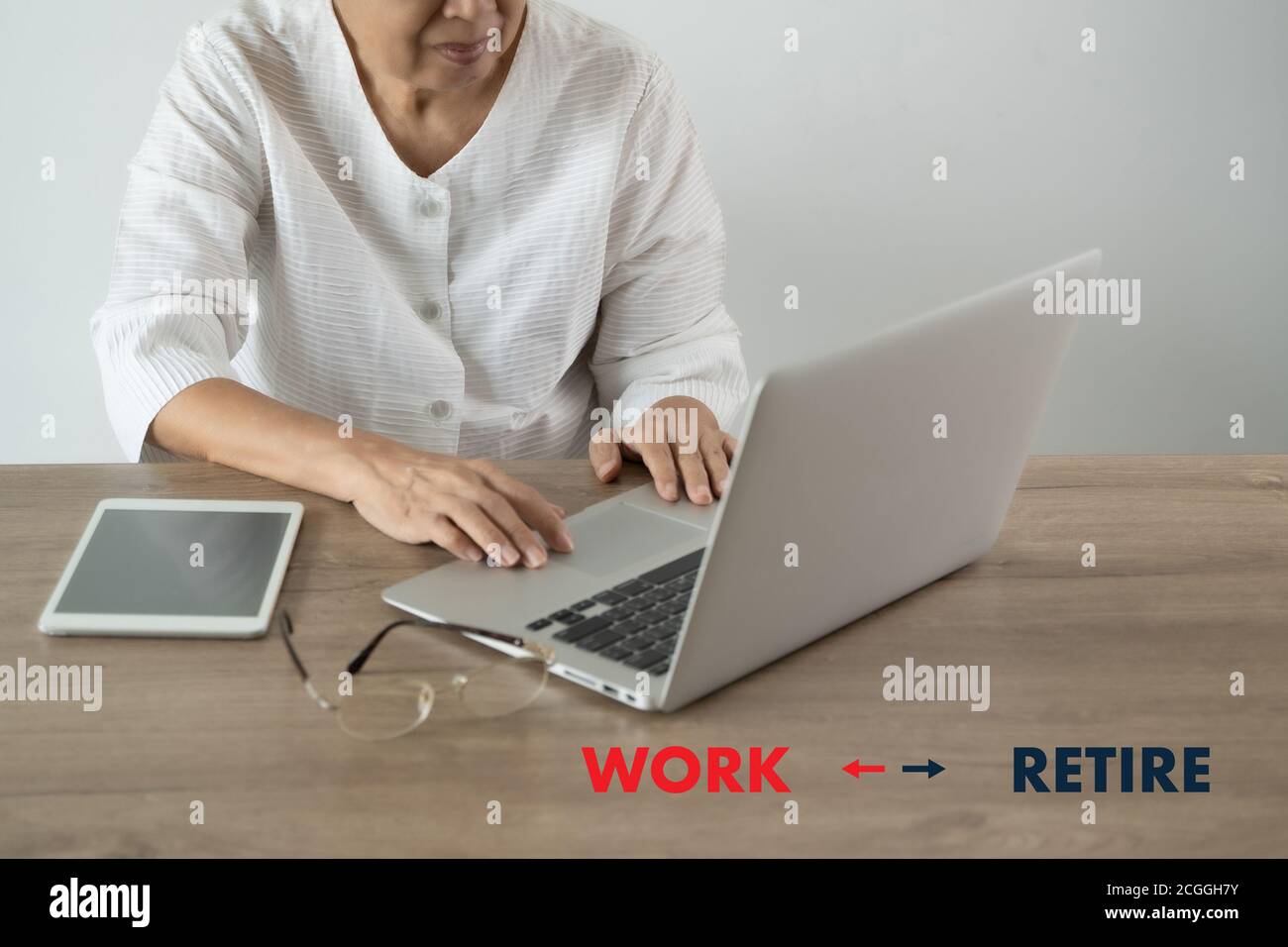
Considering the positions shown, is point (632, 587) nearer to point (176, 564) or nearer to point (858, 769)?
point (858, 769)

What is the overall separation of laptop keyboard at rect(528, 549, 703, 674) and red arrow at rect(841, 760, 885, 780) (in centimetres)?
14

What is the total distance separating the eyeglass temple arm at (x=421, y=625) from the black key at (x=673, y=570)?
0.14m

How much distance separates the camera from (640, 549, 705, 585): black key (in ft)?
3.55

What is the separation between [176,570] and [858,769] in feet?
1.89

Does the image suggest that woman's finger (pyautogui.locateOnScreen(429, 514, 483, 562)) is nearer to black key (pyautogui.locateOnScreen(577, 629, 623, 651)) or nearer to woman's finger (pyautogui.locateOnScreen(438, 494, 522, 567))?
woman's finger (pyautogui.locateOnScreen(438, 494, 522, 567))

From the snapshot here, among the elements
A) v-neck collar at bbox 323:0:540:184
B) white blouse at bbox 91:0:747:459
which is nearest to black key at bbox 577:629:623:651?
white blouse at bbox 91:0:747:459

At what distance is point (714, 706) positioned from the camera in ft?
3.06

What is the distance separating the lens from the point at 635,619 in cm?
101

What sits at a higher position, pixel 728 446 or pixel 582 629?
pixel 728 446

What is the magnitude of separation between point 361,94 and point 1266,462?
107 centimetres

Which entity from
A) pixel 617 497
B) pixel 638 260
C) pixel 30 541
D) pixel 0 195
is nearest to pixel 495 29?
pixel 638 260

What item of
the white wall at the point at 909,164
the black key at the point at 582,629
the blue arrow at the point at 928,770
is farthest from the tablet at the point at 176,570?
the white wall at the point at 909,164

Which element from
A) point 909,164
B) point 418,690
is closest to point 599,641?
point 418,690
